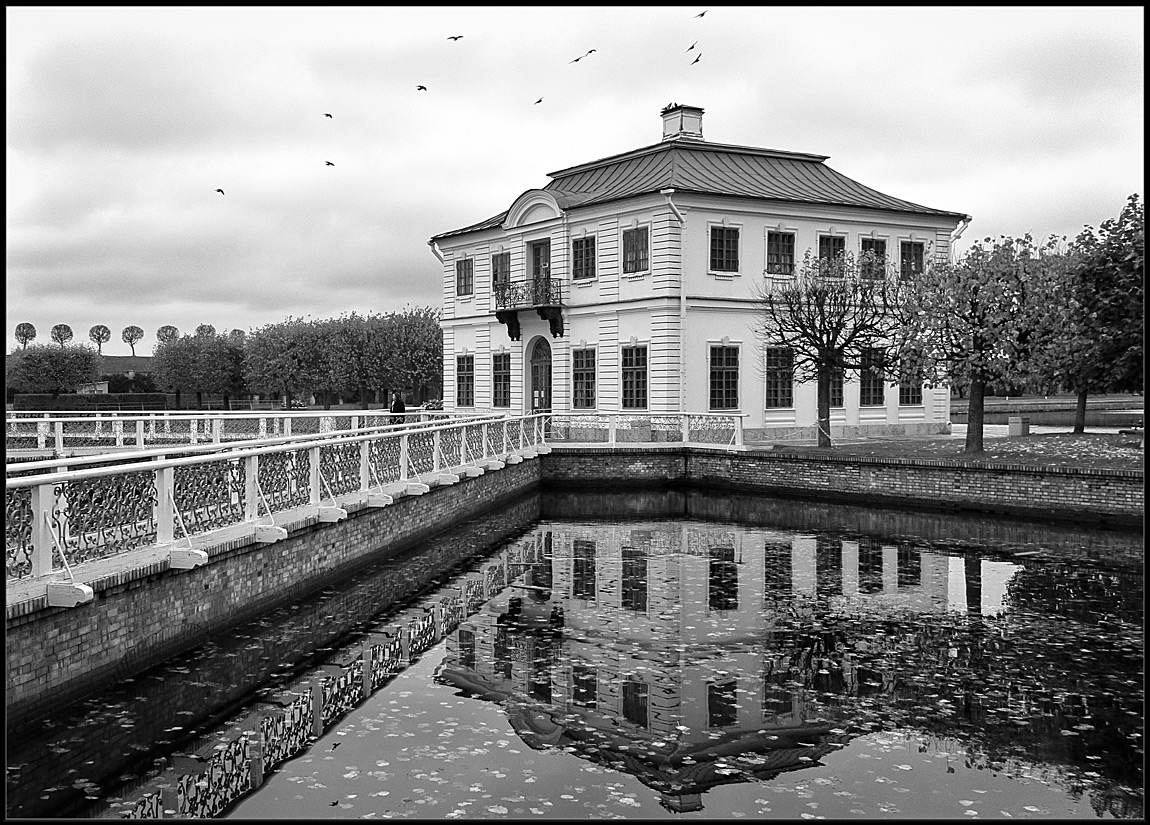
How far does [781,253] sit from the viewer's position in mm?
32812

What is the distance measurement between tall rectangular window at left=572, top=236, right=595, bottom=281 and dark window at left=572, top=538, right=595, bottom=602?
52.8ft

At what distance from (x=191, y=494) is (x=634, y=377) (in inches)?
889

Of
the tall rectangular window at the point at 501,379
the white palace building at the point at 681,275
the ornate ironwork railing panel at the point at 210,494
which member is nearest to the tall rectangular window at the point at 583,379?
the white palace building at the point at 681,275

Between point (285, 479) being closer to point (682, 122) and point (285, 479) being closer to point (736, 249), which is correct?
point (736, 249)

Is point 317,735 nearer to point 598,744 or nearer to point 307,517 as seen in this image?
point 598,744

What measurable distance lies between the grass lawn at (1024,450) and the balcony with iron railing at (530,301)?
375 inches

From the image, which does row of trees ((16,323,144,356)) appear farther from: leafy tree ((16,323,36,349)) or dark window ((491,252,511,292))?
dark window ((491,252,511,292))

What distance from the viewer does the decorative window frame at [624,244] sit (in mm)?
31797

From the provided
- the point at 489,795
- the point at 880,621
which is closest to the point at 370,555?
the point at 880,621

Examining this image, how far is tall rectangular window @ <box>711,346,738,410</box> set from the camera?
105 ft

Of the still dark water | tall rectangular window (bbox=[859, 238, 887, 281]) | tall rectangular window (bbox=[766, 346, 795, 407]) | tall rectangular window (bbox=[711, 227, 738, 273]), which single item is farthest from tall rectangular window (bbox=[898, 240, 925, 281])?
the still dark water

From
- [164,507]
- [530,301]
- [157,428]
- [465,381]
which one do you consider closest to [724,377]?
[530,301]

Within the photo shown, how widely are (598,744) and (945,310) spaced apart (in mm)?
20501

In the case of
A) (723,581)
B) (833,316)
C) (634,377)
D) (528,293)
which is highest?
(528,293)
